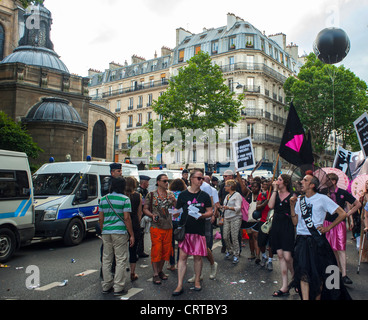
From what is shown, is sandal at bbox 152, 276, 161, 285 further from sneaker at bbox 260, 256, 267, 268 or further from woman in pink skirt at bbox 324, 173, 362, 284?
woman in pink skirt at bbox 324, 173, 362, 284

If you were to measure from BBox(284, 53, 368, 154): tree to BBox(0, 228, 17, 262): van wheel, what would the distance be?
1377 inches

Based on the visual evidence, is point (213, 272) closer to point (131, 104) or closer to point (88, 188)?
point (88, 188)

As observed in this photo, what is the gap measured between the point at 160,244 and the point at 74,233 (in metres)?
4.46

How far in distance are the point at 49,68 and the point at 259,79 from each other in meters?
26.4

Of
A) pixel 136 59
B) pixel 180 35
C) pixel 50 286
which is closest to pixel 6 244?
pixel 50 286

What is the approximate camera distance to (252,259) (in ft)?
26.3

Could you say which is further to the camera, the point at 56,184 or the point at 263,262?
the point at 56,184

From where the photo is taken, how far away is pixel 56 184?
1012 centimetres

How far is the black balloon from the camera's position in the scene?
9320mm

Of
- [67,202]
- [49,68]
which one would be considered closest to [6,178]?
[67,202]

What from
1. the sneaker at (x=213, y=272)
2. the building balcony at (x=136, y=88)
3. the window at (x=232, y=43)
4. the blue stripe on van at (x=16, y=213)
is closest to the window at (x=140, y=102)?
the building balcony at (x=136, y=88)

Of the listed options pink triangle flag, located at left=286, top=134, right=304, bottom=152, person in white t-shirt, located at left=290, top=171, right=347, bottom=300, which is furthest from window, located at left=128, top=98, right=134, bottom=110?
person in white t-shirt, located at left=290, top=171, right=347, bottom=300

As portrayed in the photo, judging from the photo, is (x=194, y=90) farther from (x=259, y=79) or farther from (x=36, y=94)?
(x=259, y=79)

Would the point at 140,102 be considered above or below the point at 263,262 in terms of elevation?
above
